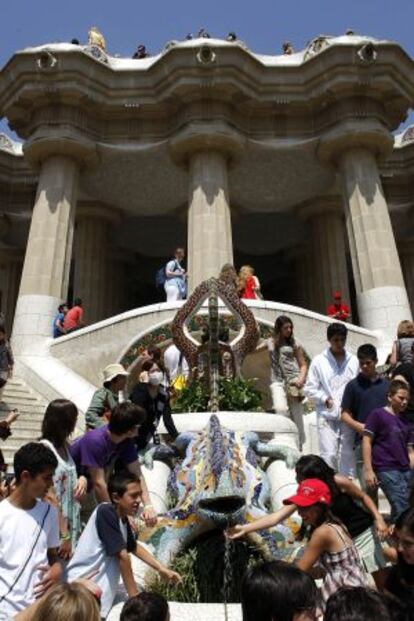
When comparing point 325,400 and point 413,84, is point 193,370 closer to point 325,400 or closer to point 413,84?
point 325,400

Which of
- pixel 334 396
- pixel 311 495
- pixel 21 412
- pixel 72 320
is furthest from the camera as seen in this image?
pixel 72 320

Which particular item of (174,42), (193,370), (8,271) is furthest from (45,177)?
(193,370)

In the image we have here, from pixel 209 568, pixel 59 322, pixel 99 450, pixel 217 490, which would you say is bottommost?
pixel 209 568

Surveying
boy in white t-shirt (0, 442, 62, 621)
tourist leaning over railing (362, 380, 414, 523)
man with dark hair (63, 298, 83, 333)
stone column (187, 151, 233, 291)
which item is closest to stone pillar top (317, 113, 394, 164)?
stone column (187, 151, 233, 291)

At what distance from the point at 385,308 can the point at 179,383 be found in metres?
8.58

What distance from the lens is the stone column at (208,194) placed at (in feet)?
54.3

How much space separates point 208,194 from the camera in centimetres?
1728

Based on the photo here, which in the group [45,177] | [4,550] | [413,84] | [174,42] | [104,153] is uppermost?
[174,42]

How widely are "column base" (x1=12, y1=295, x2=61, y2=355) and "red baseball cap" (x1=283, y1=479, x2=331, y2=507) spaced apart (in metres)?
12.6

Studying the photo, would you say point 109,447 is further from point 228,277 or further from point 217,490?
point 228,277

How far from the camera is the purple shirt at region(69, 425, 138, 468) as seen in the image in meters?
4.22

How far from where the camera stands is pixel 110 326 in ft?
46.5

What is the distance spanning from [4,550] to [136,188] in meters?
19.0

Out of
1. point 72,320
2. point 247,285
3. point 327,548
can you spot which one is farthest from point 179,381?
point 72,320
